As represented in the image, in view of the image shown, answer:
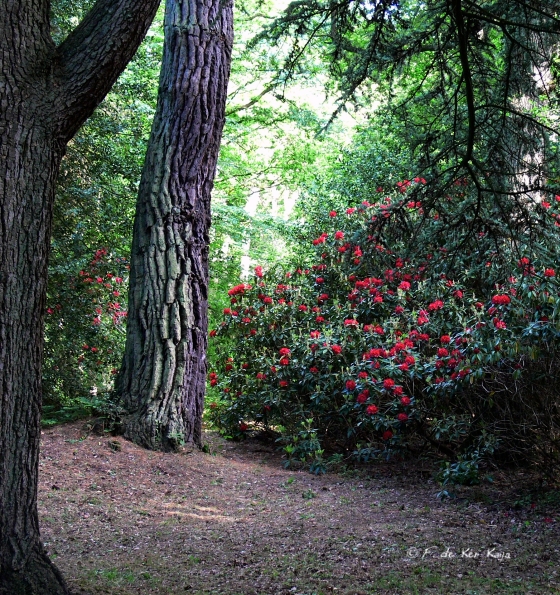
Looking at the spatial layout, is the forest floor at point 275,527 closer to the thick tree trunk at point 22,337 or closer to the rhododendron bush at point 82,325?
the thick tree trunk at point 22,337

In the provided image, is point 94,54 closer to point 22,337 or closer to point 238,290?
point 22,337

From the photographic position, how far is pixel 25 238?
250 centimetres

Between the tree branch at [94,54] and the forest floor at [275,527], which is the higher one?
the tree branch at [94,54]

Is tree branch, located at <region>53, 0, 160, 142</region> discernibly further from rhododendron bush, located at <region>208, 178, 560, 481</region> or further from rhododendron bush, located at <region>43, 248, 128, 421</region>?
rhododendron bush, located at <region>43, 248, 128, 421</region>

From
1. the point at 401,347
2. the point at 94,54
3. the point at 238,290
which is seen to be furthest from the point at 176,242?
the point at 94,54

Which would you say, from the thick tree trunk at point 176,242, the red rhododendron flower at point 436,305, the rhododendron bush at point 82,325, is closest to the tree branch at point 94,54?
the thick tree trunk at point 176,242

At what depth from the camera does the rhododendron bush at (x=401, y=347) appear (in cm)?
425

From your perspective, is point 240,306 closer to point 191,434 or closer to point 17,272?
point 191,434

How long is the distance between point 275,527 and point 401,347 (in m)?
2.08

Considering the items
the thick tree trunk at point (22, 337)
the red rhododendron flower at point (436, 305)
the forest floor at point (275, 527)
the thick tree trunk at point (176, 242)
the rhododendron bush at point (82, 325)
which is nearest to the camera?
the thick tree trunk at point (22, 337)

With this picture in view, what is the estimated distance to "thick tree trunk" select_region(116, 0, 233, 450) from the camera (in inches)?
223

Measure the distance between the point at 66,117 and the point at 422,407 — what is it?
12.7 feet

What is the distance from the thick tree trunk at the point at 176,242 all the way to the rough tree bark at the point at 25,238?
3084 millimetres

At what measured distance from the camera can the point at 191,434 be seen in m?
5.87
